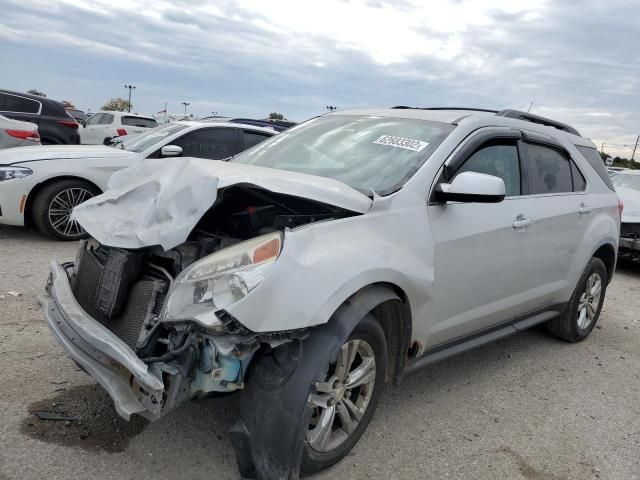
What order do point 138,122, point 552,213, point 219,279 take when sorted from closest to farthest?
point 219,279 < point 552,213 < point 138,122

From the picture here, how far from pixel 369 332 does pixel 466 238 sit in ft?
3.23

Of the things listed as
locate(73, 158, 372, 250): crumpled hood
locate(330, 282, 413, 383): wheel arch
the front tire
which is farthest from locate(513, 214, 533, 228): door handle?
the front tire

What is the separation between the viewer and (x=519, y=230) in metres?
3.74

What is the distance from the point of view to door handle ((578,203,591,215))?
14.8 feet

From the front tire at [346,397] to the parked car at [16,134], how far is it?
773 centimetres

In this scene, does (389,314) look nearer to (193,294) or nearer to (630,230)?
(193,294)

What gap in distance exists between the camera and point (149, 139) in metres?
7.64

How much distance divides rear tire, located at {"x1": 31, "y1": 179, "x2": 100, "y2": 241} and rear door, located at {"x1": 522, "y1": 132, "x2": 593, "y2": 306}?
16.1 ft

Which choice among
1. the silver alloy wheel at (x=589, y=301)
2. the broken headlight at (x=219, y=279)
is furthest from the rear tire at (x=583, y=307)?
the broken headlight at (x=219, y=279)

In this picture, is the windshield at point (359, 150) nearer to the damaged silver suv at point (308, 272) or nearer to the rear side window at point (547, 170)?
the damaged silver suv at point (308, 272)

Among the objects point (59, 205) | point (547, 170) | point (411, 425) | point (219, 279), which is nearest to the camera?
point (219, 279)

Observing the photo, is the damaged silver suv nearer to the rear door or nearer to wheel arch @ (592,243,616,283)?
the rear door

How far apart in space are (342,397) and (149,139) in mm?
5892

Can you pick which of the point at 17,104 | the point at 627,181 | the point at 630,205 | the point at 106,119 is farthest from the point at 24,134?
the point at 106,119
